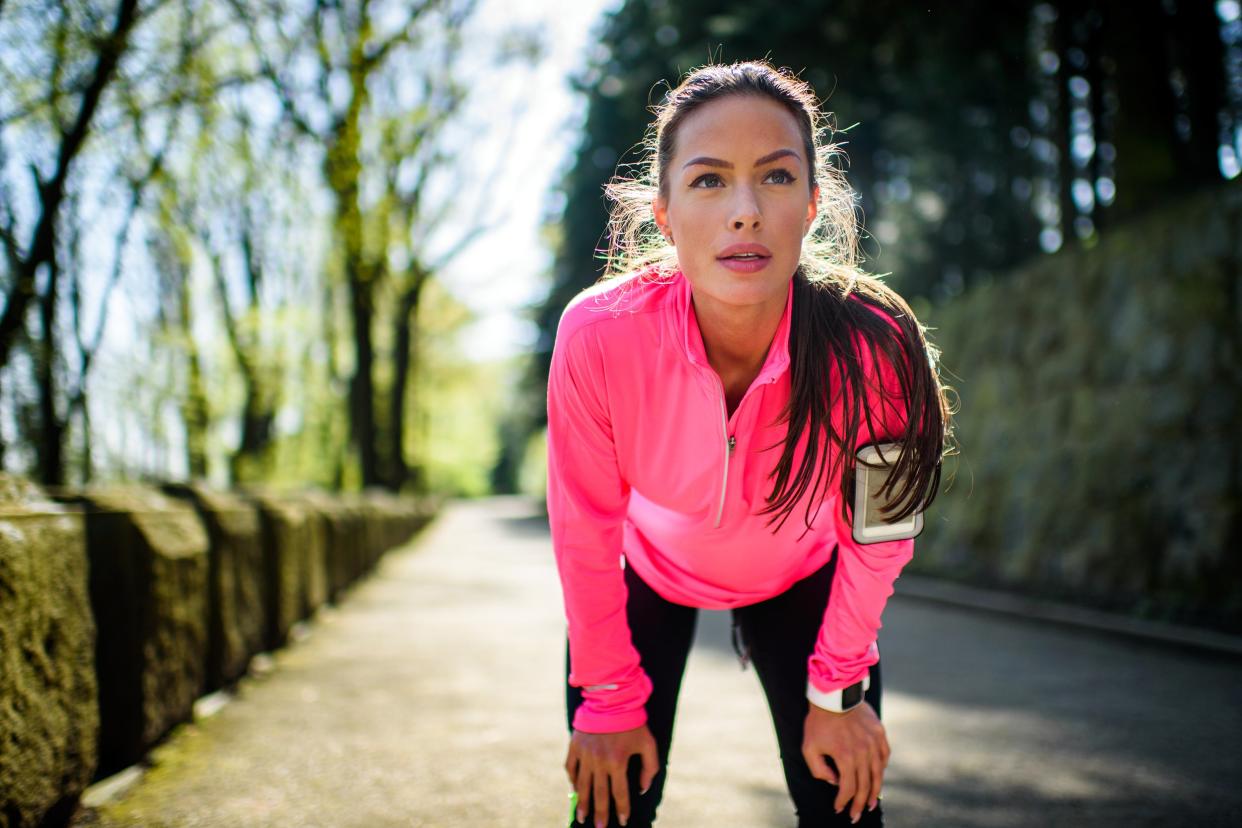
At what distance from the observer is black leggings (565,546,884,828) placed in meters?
2.21

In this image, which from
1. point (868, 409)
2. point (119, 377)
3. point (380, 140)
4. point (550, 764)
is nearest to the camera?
point (868, 409)

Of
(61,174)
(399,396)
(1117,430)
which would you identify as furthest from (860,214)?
(399,396)

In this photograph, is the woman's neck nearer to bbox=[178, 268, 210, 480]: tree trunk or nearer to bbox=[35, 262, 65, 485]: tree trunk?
bbox=[35, 262, 65, 485]: tree trunk

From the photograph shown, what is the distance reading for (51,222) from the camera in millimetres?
6547

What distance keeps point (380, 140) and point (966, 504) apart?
455 inches

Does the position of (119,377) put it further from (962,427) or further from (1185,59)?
(1185,59)

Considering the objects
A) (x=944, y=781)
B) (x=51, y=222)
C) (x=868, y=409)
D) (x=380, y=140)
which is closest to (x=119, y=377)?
(x=51, y=222)

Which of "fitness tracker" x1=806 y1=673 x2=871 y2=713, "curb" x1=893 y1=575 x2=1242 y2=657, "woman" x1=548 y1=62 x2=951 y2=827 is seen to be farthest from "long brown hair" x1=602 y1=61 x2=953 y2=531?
"curb" x1=893 y1=575 x2=1242 y2=657

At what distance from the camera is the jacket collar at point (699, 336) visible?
6.95ft

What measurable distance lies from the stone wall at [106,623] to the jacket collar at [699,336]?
75.1 inches

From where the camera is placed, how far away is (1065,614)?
8.48m

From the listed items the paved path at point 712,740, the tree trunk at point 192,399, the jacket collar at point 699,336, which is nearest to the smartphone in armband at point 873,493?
the jacket collar at point 699,336

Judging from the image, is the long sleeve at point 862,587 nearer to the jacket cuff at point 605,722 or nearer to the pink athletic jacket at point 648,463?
the pink athletic jacket at point 648,463

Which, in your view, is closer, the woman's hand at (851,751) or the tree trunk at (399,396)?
the woman's hand at (851,751)
